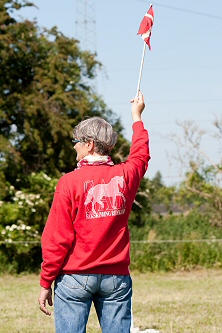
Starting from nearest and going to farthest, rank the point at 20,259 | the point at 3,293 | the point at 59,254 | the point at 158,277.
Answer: the point at 59,254, the point at 3,293, the point at 158,277, the point at 20,259

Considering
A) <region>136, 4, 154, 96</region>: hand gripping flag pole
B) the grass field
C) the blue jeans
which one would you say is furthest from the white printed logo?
the grass field

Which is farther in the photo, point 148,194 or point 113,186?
point 148,194

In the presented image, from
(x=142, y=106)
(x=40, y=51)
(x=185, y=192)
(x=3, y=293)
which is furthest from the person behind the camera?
(x=185, y=192)

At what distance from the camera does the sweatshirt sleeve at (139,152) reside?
367 centimetres

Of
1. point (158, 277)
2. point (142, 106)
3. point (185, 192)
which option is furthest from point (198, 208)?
point (142, 106)

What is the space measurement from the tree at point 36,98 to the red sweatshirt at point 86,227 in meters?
13.1

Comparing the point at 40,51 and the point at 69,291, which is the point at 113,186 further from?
the point at 40,51

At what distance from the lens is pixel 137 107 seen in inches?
154

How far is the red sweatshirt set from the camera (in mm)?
3455

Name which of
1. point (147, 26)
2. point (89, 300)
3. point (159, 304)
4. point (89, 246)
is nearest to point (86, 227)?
point (89, 246)

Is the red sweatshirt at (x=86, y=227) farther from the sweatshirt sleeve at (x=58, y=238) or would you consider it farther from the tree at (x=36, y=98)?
the tree at (x=36, y=98)

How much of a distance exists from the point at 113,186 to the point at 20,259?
12.7m

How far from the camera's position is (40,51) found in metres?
17.9

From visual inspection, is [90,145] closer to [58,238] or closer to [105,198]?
[105,198]
